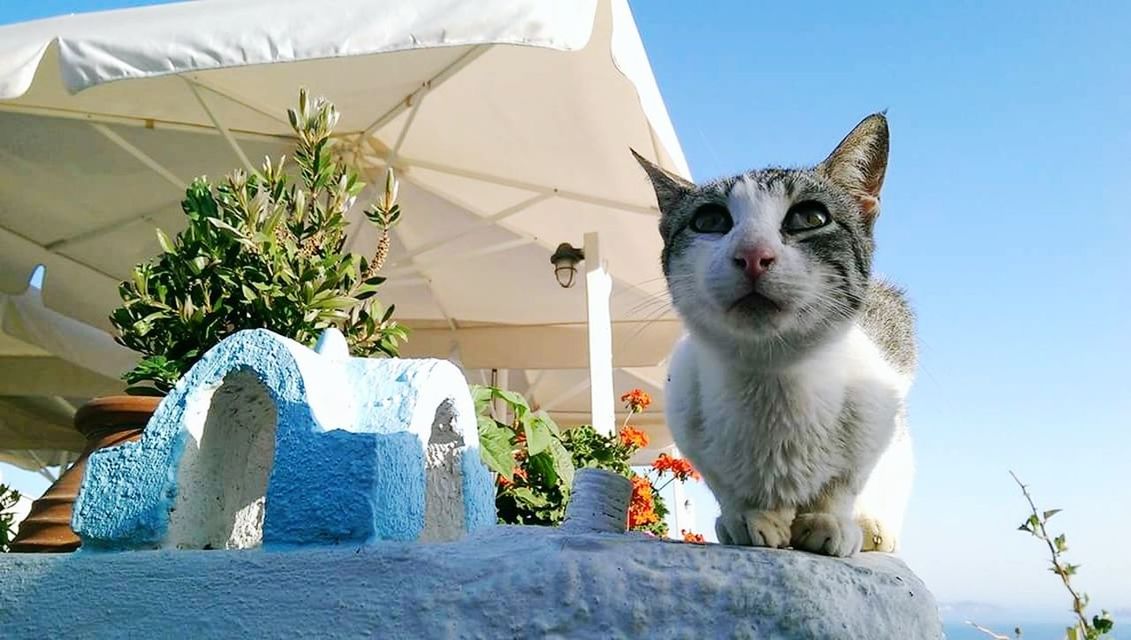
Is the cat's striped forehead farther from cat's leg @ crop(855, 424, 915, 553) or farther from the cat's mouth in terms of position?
cat's leg @ crop(855, 424, 915, 553)

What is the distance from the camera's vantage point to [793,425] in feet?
3.07

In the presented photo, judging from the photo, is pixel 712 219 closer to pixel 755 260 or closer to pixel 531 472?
pixel 755 260

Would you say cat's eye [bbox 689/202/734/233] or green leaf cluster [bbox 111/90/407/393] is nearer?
cat's eye [bbox 689/202/734/233]

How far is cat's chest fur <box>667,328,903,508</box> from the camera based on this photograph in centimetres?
94

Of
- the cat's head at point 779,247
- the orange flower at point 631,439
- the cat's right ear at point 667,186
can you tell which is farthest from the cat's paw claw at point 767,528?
the orange flower at point 631,439

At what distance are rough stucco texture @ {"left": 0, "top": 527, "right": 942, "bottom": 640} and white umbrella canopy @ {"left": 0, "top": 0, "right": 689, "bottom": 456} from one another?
174 centimetres

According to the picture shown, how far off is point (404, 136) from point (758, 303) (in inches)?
118

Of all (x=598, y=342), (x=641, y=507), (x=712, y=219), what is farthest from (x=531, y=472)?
(x=712, y=219)

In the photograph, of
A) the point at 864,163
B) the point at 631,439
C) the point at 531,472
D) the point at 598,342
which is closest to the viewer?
the point at 864,163

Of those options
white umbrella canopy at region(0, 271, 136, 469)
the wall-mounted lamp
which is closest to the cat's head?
the wall-mounted lamp

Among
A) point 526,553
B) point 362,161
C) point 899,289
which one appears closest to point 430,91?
point 362,161

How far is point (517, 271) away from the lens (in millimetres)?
4996

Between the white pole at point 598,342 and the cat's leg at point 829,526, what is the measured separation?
239cm

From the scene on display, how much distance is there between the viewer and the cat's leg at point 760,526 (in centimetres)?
93
